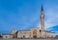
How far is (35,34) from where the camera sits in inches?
461

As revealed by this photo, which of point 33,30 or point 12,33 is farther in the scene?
point 12,33

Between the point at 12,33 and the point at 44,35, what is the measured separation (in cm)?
294

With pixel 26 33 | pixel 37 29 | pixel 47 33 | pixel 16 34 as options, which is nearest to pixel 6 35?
pixel 16 34

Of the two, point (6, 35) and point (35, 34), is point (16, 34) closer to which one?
point (6, 35)

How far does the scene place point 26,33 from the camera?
1226cm

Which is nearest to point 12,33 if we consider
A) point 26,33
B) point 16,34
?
point 16,34

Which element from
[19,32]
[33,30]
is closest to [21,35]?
[19,32]

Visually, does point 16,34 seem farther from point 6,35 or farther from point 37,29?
point 37,29

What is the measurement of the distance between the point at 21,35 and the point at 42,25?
6.65 feet

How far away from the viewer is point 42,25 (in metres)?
11.9

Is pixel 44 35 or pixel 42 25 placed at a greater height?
pixel 42 25

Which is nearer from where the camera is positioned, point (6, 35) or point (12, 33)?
point (6, 35)

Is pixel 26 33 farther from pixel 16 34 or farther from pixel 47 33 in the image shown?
pixel 47 33

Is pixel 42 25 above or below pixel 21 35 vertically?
above
